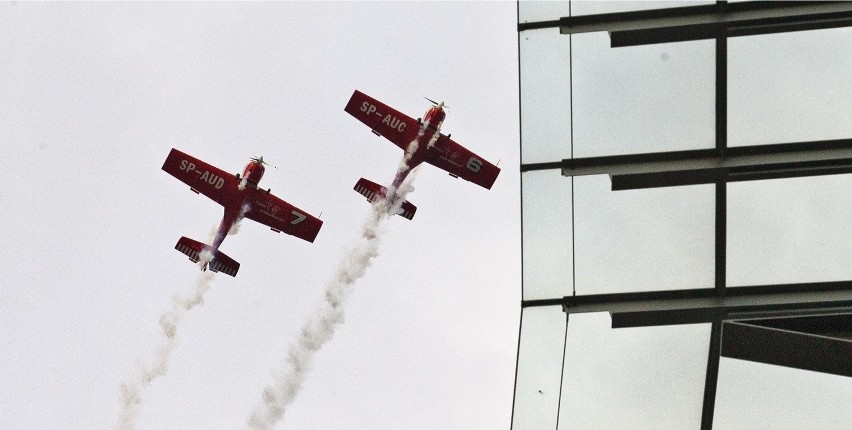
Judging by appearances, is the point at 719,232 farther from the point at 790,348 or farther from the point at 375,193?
the point at 375,193

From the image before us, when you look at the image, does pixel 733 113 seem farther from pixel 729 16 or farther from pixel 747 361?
pixel 747 361

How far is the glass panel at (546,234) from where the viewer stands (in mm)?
8352

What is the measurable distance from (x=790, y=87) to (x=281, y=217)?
44.8 metres

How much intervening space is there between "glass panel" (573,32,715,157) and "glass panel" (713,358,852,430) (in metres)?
1.64

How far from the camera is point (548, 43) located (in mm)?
8719

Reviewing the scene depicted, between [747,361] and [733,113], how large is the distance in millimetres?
1752

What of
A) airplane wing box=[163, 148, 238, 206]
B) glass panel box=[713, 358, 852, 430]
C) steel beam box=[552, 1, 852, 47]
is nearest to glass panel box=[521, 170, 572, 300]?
steel beam box=[552, 1, 852, 47]

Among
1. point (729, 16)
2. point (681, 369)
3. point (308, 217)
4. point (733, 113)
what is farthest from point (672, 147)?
point (308, 217)

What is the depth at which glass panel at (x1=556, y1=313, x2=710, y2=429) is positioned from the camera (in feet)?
27.1

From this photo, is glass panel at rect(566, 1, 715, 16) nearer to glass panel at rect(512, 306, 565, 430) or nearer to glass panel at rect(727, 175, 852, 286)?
glass panel at rect(727, 175, 852, 286)

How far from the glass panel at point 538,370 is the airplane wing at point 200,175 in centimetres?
4280

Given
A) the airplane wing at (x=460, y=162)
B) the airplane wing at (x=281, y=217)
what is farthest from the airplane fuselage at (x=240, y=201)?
the airplane wing at (x=460, y=162)

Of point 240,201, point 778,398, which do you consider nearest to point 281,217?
point 240,201

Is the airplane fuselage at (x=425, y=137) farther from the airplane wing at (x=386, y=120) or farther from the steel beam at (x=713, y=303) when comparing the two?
the steel beam at (x=713, y=303)
